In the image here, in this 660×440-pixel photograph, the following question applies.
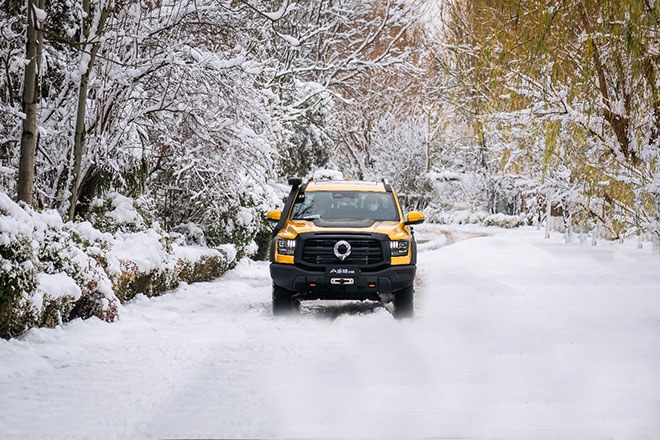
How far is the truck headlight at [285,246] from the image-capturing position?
11.5 m

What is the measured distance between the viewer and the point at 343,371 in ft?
25.5

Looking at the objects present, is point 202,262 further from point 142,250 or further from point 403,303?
point 403,303

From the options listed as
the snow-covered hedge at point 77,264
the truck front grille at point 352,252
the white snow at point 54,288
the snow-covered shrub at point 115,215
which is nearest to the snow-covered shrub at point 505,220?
the snow-covered hedge at point 77,264

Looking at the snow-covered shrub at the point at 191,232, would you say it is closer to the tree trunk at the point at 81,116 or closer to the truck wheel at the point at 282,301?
the tree trunk at the point at 81,116

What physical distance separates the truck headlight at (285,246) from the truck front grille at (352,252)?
18 cm

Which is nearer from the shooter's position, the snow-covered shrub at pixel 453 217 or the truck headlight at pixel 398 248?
the truck headlight at pixel 398 248

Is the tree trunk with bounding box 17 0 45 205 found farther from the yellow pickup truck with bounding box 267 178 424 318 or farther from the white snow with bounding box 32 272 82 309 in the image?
the yellow pickup truck with bounding box 267 178 424 318

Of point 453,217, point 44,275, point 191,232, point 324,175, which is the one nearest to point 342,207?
point 44,275

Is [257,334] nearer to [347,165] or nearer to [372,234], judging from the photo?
[372,234]

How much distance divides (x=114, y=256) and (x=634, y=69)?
7.31 m

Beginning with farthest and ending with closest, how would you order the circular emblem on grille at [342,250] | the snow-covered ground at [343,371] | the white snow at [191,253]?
the white snow at [191,253]
the circular emblem on grille at [342,250]
the snow-covered ground at [343,371]

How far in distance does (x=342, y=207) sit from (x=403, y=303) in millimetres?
2073

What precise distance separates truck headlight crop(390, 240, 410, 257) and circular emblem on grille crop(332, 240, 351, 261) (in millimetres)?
612

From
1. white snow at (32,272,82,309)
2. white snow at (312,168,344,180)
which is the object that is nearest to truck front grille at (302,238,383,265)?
white snow at (32,272,82,309)
